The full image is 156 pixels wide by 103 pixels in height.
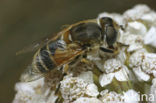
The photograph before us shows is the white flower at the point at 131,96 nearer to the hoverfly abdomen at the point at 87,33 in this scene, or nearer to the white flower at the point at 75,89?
the white flower at the point at 75,89

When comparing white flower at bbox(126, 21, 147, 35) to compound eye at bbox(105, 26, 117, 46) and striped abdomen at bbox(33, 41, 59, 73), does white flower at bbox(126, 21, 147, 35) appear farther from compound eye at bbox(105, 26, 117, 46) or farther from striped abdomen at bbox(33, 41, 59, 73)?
striped abdomen at bbox(33, 41, 59, 73)

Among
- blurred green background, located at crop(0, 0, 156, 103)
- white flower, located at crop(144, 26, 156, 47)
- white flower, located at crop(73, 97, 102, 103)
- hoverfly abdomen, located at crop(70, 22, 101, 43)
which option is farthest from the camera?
blurred green background, located at crop(0, 0, 156, 103)

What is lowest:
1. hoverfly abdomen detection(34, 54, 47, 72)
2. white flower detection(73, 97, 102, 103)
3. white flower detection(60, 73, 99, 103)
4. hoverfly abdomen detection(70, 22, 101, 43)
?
white flower detection(73, 97, 102, 103)

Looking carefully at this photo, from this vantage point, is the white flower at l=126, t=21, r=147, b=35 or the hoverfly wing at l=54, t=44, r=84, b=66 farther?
the white flower at l=126, t=21, r=147, b=35

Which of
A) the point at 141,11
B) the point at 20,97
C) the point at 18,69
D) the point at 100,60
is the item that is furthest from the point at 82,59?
the point at 18,69

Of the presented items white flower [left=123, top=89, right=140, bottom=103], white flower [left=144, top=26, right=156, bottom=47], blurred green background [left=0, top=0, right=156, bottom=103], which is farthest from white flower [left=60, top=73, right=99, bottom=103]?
blurred green background [left=0, top=0, right=156, bottom=103]

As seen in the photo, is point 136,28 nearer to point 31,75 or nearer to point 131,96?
point 131,96

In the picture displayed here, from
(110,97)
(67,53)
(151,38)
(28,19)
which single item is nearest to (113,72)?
(110,97)
